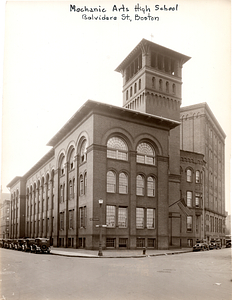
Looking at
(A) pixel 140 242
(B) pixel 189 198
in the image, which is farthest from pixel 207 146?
(A) pixel 140 242

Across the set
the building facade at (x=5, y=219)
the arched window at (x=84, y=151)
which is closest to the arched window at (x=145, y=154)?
the arched window at (x=84, y=151)

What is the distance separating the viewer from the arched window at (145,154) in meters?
44.5

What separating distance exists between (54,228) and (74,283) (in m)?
39.8

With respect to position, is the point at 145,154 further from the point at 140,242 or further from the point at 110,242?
the point at 110,242

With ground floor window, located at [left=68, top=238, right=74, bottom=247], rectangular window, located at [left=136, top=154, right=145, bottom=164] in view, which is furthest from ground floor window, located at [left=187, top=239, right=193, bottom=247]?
ground floor window, located at [left=68, top=238, right=74, bottom=247]

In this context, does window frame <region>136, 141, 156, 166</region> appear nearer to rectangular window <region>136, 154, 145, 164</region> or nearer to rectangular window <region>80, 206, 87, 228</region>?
rectangular window <region>136, 154, 145, 164</region>

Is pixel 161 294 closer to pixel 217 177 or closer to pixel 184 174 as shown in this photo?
pixel 184 174

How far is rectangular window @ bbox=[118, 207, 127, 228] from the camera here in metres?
41.8

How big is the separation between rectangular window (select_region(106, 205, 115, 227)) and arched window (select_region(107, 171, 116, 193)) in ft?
6.10

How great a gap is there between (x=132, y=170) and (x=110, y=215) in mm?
5712

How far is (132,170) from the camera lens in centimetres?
4281

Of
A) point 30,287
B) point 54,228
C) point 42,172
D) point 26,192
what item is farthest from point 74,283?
point 26,192

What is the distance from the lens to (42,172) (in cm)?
6800

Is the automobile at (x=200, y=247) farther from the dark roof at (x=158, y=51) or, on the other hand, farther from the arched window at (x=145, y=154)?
the dark roof at (x=158, y=51)
